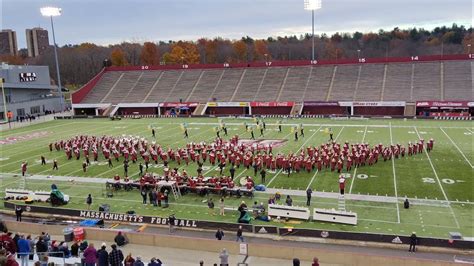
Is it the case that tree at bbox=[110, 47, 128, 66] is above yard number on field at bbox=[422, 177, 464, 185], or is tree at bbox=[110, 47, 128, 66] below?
above

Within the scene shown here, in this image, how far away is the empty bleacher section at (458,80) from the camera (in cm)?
4422

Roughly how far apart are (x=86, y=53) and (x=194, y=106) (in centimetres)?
6550

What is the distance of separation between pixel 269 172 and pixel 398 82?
1247 inches

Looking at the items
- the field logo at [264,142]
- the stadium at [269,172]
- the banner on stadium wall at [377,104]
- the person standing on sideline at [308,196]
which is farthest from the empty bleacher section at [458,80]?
the person standing on sideline at [308,196]

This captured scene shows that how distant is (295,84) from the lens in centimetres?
5206

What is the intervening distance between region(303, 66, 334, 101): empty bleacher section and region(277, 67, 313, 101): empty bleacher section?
577 millimetres

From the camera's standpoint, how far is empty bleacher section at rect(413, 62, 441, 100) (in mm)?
45500

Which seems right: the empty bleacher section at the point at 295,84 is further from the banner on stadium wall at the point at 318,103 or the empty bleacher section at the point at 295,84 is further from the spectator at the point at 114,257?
the spectator at the point at 114,257

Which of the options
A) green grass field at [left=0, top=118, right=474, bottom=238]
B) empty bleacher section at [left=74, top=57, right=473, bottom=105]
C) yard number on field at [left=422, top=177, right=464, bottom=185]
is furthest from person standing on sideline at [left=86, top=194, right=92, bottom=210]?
empty bleacher section at [left=74, top=57, right=473, bottom=105]

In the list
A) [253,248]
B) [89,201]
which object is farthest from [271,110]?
[253,248]

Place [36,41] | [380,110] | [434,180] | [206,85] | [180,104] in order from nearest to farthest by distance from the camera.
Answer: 1. [434,180]
2. [380,110]
3. [180,104]
4. [206,85]
5. [36,41]

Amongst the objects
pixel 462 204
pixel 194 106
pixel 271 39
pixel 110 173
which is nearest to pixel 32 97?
pixel 194 106

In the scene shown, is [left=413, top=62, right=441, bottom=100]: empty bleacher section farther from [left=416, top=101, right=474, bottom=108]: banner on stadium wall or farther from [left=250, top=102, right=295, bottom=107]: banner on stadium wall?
[left=250, top=102, right=295, bottom=107]: banner on stadium wall

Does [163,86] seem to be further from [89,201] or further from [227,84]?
[89,201]
